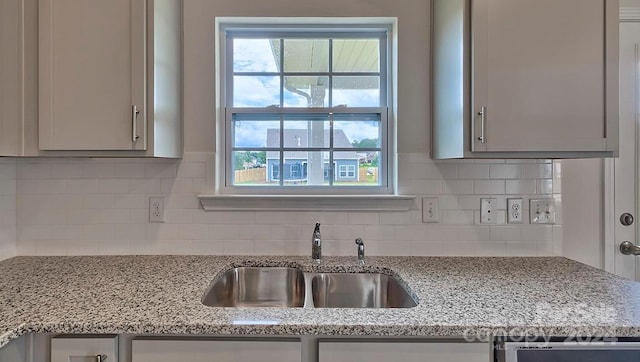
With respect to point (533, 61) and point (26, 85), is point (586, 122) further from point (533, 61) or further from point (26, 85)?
point (26, 85)

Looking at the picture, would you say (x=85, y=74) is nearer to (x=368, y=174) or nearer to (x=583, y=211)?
(x=368, y=174)

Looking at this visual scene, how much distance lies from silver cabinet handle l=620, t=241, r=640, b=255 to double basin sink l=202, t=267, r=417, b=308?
1.27 m

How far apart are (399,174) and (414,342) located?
3.02 ft

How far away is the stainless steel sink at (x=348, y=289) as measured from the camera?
1.57 meters

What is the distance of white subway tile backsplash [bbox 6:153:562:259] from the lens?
5.76 feet

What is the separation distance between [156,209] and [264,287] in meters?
0.66

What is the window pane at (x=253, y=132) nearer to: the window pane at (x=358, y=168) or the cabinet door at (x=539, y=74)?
the window pane at (x=358, y=168)

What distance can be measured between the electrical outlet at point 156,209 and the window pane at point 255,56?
785 millimetres

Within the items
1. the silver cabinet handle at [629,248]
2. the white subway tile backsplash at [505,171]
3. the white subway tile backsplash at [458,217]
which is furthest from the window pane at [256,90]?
the silver cabinet handle at [629,248]

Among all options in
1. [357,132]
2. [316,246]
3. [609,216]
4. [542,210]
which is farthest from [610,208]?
[316,246]

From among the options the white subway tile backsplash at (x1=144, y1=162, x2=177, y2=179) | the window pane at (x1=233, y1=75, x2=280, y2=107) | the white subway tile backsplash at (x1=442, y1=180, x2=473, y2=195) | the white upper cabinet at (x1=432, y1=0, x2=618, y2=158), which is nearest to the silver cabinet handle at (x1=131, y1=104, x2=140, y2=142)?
the white subway tile backsplash at (x1=144, y1=162, x2=177, y2=179)

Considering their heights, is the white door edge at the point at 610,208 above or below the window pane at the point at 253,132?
below

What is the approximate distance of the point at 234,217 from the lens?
5.82ft

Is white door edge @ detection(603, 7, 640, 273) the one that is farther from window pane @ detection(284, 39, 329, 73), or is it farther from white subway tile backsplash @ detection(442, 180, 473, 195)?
window pane @ detection(284, 39, 329, 73)
